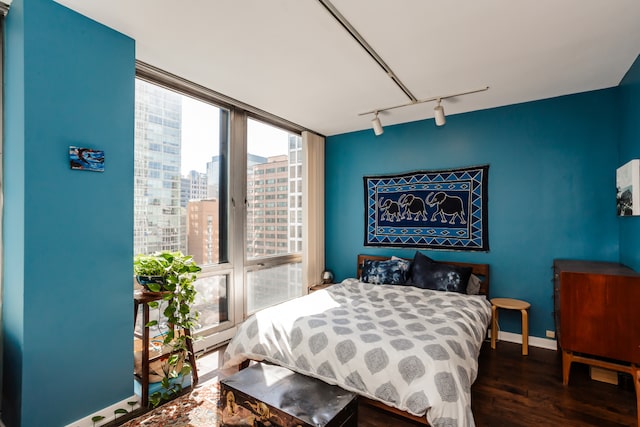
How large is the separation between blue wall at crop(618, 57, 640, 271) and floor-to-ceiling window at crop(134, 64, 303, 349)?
3595mm

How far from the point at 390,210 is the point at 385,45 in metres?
2.37

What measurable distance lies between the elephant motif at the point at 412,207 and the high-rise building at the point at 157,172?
277 cm

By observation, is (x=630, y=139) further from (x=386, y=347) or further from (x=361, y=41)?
(x=386, y=347)

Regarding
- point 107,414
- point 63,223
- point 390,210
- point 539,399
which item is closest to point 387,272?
point 390,210

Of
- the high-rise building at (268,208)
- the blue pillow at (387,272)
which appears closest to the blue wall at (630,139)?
the blue pillow at (387,272)

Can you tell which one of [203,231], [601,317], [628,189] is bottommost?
[601,317]

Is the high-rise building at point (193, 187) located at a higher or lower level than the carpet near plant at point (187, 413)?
higher

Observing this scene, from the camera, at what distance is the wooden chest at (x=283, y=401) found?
5.39 ft

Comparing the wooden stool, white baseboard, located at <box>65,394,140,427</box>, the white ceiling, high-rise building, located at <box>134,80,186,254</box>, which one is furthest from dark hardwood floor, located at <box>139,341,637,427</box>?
the white ceiling

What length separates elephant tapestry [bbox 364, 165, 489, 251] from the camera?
3.78 m

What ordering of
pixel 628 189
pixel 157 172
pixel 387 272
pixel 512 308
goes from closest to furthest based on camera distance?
pixel 628 189
pixel 157 172
pixel 512 308
pixel 387 272

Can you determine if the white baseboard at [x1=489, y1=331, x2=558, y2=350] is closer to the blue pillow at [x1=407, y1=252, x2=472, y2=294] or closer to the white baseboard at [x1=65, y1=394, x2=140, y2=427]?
the blue pillow at [x1=407, y1=252, x2=472, y2=294]

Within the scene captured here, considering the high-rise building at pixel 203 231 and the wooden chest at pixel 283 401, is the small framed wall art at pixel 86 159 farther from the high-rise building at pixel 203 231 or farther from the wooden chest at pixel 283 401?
the wooden chest at pixel 283 401

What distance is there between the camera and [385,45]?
241 cm
